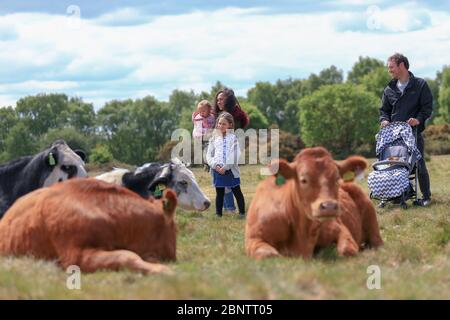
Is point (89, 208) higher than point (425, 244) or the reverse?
higher

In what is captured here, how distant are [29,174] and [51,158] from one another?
35cm

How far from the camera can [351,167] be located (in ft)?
28.6

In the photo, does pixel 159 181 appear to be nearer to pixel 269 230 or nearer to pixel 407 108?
pixel 269 230

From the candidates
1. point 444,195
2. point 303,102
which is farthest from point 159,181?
point 303,102

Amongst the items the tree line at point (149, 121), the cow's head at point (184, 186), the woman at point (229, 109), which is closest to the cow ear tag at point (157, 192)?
the cow's head at point (184, 186)

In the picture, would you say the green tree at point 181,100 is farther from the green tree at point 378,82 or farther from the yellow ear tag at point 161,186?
the yellow ear tag at point 161,186

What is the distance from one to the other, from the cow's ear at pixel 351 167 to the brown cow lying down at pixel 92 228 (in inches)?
73.6

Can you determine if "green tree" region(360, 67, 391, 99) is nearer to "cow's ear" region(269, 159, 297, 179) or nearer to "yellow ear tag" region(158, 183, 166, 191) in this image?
"yellow ear tag" region(158, 183, 166, 191)

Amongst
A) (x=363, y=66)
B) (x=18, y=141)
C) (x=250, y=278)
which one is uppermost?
(x=363, y=66)

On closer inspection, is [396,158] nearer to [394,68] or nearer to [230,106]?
[394,68]

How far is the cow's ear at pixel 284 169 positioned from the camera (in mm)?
8406

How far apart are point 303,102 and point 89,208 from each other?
278 ft

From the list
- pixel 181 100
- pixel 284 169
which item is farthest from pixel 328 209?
pixel 181 100

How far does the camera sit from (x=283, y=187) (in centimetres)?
893
